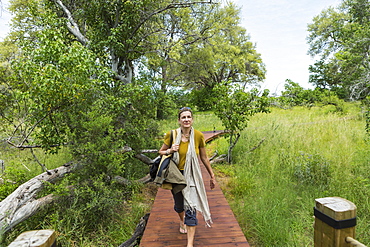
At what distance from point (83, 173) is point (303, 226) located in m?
4.45

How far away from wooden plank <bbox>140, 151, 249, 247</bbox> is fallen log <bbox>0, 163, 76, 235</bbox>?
2.24m

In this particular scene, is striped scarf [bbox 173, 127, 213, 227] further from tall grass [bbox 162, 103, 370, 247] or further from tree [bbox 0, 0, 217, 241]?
tree [bbox 0, 0, 217, 241]

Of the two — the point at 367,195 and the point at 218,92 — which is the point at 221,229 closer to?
the point at 367,195

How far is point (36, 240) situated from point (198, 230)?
2.59 metres

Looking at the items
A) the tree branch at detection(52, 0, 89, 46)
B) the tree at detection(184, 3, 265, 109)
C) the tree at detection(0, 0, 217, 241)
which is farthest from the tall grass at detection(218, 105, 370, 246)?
the tree at detection(184, 3, 265, 109)

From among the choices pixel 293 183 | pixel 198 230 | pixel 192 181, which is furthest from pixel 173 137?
pixel 293 183

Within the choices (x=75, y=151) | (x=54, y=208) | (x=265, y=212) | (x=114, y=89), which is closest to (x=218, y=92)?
(x=114, y=89)

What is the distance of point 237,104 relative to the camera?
7293 millimetres

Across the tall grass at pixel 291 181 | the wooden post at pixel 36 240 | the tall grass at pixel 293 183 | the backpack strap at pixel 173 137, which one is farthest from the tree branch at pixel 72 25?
the wooden post at pixel 36 240

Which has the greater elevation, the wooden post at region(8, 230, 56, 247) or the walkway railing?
the wooden post at region(8, 230, 56, 247)

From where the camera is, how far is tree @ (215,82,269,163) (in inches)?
277

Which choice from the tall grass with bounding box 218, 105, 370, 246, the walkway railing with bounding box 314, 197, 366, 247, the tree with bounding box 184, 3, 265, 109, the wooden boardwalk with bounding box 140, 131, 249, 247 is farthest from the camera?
the tree with bounding box 184, 3, 265, 109

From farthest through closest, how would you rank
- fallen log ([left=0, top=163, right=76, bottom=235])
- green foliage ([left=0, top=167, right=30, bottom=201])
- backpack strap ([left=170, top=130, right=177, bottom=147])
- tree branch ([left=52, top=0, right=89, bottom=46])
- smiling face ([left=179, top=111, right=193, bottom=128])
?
1. tree branch ([left=52, top=0, right=89, bottom=46])
2. green foliage ([left=0, top=167, right=30, bottom=201])
3. fallen log ([left=0, top=163, right=76, bottom=235])
4. backpack strap ([left=170, top=130, right=177, bottom=147])
5. smiling face ([left=179, top=111, right=193, bottom=128])

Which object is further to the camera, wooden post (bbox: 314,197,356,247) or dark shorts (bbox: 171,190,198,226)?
dark shorts (bbox: 171,190,198,226)
